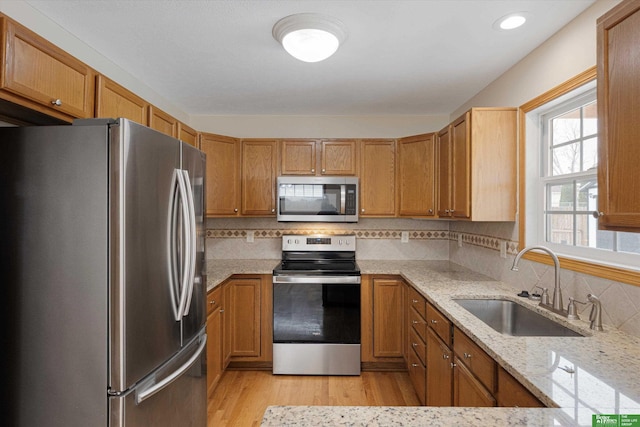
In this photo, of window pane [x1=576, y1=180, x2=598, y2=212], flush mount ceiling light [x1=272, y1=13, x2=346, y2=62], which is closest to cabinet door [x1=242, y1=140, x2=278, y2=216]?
flush mount ceiling light [x1=272, y1=13, x2=346, y2=62]

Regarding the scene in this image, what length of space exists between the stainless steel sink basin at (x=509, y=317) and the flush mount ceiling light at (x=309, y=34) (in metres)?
1.67

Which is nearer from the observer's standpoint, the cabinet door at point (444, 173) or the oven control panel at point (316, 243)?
the cabinet door at point (444, 173)

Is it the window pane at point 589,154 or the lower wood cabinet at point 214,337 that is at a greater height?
the window pane at point 589,154

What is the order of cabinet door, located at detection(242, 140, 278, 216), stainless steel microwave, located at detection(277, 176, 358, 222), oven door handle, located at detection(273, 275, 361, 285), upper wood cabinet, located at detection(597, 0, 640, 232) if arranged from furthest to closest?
cabinet door, located at detection(242, 140, 278, 216) < stainless steel microwave, located at detection(277, 176, 358, 222) < oven door handle, located at detection(273, 275, 361, 285) < upper wood cabinet, located at detection(597, 0, 640, 232)

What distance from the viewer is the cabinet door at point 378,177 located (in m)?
3.44

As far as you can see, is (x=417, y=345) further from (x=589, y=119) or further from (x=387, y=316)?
(x=589, y=119)

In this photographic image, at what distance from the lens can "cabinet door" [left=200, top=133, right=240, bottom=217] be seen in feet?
10.6

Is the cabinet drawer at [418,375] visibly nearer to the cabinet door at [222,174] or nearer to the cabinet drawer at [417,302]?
the cabinet drawer at [417,302]

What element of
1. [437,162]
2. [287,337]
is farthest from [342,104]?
[287,337]


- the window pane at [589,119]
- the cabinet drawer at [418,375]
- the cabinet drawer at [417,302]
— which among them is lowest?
the cabinet drawer at [418,375]

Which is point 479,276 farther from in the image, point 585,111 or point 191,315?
point 191,315

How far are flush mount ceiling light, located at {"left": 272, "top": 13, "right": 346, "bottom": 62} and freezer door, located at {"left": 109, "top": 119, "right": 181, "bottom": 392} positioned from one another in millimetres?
874

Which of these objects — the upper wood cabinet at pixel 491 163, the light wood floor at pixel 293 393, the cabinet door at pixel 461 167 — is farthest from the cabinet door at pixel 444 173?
the light wood floor at pixel 293 393

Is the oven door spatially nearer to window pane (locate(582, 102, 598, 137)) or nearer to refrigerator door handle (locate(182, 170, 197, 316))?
refrigerator door handle (locate(182, 170, 197, 316))
